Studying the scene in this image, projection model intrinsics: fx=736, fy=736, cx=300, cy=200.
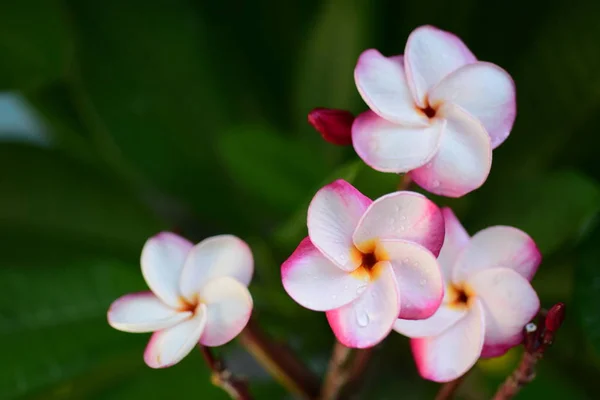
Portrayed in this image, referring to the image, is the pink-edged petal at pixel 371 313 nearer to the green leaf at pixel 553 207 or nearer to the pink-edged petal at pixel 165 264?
the pink-edged petal at pixel 165 264

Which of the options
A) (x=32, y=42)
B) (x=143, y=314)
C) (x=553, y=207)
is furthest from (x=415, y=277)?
(x=32, y=42)

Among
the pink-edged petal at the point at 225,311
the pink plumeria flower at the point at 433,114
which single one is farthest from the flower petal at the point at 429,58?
the pink-edged petal at the point at 225,311

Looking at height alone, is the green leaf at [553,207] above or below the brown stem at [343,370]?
above

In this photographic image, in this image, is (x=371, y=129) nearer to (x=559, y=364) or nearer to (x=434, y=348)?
(x=434, y=348)

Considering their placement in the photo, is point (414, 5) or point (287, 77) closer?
point (414, 5)

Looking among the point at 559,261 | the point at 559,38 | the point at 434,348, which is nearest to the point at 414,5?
the point at 559,38

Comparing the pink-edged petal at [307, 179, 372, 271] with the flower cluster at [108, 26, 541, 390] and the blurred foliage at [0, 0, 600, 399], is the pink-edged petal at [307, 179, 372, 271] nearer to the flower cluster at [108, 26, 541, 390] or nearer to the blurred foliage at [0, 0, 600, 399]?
the flower cluster at [108, 26, 541, 390]

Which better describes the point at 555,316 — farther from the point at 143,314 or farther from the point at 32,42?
the point at 32,42
